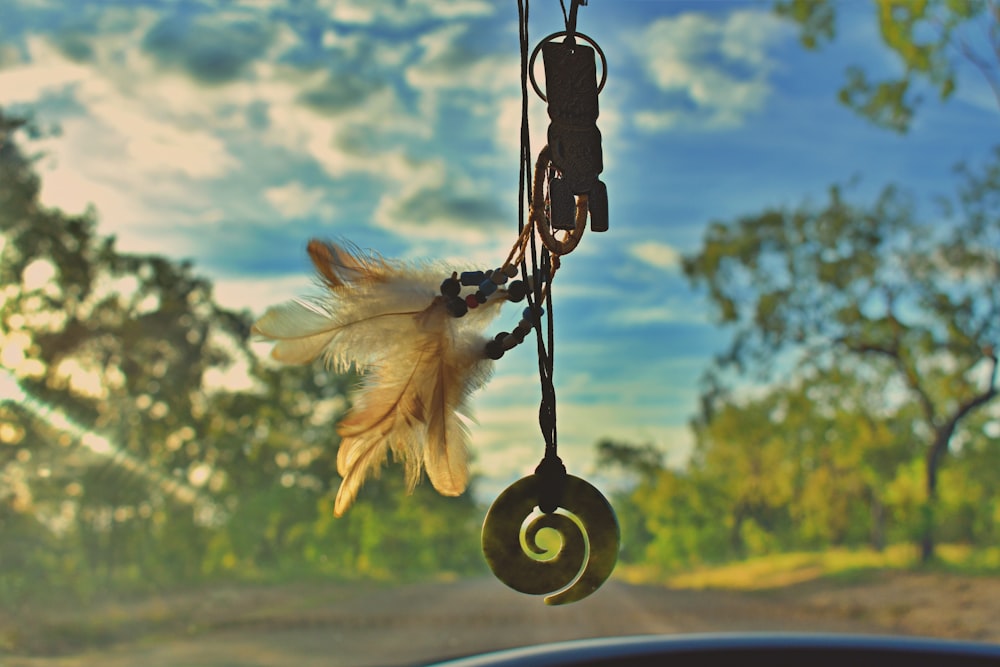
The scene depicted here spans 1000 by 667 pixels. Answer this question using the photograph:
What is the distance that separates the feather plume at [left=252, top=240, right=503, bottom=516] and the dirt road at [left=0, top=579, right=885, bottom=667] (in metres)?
3.62

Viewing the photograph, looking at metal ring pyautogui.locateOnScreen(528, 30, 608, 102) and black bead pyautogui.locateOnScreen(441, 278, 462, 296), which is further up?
metal ring pyautogui.locateOnScreen(528, 30, 608, 102)

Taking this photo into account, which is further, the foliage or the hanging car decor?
the foliage

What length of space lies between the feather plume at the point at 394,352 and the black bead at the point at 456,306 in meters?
0.02

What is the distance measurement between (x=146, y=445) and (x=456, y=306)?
973cm

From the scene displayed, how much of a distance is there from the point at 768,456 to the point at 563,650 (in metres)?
14.5

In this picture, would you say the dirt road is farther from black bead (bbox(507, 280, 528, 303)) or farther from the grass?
black bead (bbox(507, 280, 528, 303))

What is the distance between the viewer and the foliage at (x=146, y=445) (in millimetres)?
8281

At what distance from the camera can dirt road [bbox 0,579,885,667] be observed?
5293 millimetres

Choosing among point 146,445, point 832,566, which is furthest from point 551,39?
point 832,566

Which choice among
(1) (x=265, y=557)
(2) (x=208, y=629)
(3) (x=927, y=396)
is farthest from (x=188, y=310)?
(3) (x=927, y=396)

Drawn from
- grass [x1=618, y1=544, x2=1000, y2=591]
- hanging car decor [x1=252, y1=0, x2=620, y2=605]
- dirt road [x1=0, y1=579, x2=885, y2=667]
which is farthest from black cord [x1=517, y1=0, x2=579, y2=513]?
grass [x1=618, y1=544, x2=1000, y2=591]

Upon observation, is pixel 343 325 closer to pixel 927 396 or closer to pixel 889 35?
pixel 889 35

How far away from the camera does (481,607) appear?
719 centimetres

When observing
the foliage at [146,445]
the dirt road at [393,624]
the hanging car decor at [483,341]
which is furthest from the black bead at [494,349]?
the foliage at [146,445]
